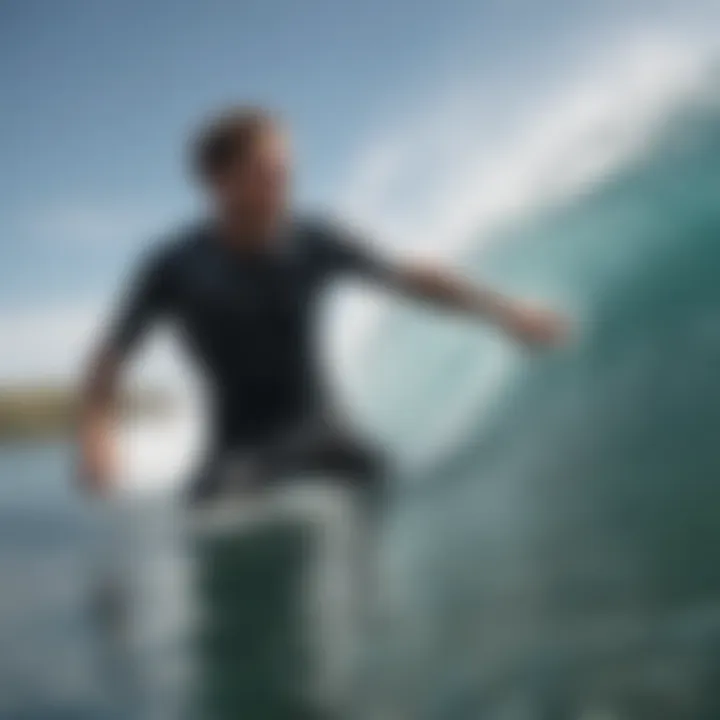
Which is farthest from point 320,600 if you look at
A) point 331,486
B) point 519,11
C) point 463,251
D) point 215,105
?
point 519,11

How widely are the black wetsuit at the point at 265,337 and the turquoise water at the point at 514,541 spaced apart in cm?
7

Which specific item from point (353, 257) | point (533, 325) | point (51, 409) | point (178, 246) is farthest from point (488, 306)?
point (51, 409)

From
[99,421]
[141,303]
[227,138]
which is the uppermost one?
[227,138]

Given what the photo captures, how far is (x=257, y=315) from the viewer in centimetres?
129

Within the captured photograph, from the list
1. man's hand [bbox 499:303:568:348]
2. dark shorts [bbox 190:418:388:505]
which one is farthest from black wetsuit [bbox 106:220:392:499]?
man's hand [bbox 499:303:568:348]

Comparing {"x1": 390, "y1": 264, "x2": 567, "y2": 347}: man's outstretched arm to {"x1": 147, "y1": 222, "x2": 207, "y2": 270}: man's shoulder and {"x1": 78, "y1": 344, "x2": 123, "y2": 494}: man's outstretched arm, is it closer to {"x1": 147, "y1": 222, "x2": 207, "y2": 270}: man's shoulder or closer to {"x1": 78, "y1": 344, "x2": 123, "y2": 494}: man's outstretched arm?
{"x1": 147, "y1": 222, "x2": 207, "y2": 270}: man's shoulder

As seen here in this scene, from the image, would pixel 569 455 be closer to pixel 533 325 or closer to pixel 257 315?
pixel 533 325

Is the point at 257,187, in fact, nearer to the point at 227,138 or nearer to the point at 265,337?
the point at 227,138

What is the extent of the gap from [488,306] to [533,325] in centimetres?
6

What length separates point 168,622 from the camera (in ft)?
4.15

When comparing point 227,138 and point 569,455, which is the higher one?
point 227,138

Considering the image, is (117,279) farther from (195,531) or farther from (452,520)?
(452,520)

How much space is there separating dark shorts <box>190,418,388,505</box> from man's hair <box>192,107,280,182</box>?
319 mm

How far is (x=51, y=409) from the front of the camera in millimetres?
1312
